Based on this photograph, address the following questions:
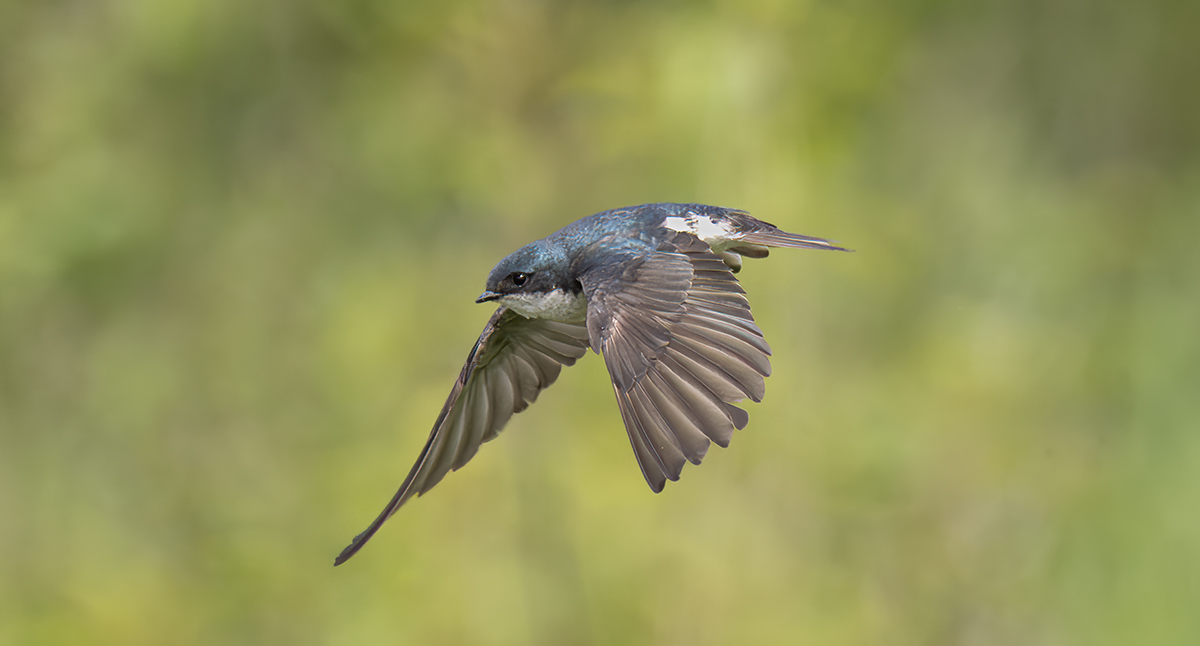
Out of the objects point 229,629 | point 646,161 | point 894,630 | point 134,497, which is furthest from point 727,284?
point 134,497

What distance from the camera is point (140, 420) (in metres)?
4.46

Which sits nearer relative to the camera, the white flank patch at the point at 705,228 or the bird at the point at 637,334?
the bird at the point at 637,334

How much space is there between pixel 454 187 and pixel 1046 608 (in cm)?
258

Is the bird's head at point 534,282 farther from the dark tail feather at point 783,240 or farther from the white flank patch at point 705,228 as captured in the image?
the dark tail feather at point 783,240

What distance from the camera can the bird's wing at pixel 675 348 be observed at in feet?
5.40

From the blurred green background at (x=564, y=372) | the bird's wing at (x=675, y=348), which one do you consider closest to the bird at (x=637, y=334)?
the bird's wing at (x=675, y=348)

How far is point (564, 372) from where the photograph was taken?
409 cm

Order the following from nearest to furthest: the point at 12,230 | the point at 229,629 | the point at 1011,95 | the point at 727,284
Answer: the point at 727,284, the point at 229,629, the point at 12,230, the point at 1011,95

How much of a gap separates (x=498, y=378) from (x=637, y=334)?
664 mm

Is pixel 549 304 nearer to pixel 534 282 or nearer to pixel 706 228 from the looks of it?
pixel 534 282

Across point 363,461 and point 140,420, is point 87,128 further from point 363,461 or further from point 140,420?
point 363,461

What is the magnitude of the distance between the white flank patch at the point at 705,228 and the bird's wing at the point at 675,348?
21 centimetres

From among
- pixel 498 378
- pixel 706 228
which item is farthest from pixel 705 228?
pixel 498 378

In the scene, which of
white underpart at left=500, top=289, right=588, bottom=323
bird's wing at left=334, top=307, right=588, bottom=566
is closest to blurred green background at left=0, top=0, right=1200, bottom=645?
bird's wing at left=334, top=307, right=588, bottom=566
